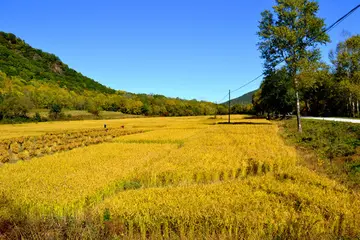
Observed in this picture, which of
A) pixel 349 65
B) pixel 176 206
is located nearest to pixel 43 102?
pixel 349 65

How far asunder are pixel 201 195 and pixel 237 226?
295 centimetres

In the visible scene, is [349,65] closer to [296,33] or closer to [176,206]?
[296,33]

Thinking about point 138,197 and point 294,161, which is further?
point 294,161

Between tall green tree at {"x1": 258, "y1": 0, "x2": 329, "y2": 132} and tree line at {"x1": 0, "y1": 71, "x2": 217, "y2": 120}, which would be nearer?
tall green tree at {"x1": 258, "y1": 0, "x2": 329, "y2": 132}

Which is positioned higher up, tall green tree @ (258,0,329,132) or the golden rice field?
tall green tree @ (258,0,329,132)

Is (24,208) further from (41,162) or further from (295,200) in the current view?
(41,162)

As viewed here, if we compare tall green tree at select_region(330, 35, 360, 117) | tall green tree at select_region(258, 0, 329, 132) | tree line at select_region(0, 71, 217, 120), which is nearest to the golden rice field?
tall green tree at select_region(258, 0, 329, 132)

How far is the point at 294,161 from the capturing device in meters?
18.2

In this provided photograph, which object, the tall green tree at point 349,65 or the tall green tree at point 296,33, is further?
the tall green tree at point 349,65

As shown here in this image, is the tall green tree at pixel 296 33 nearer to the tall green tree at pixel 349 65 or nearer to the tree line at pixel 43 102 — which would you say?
the tall green tree at pixel 349 65

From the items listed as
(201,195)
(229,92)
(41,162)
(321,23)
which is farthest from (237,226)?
(229,92)

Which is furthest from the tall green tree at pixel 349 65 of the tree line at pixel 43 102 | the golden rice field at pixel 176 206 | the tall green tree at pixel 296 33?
the tree line at pixel 43 102

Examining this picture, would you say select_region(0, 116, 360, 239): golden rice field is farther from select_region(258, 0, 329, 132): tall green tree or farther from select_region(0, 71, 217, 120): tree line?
select_region(0, 71, 217, 120): tree line

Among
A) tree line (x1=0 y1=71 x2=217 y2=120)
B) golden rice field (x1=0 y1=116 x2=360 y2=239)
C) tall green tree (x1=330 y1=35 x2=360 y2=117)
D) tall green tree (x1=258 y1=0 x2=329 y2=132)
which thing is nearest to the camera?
golden rice field (x1=0 y1=116 x2=360 y2=239)
